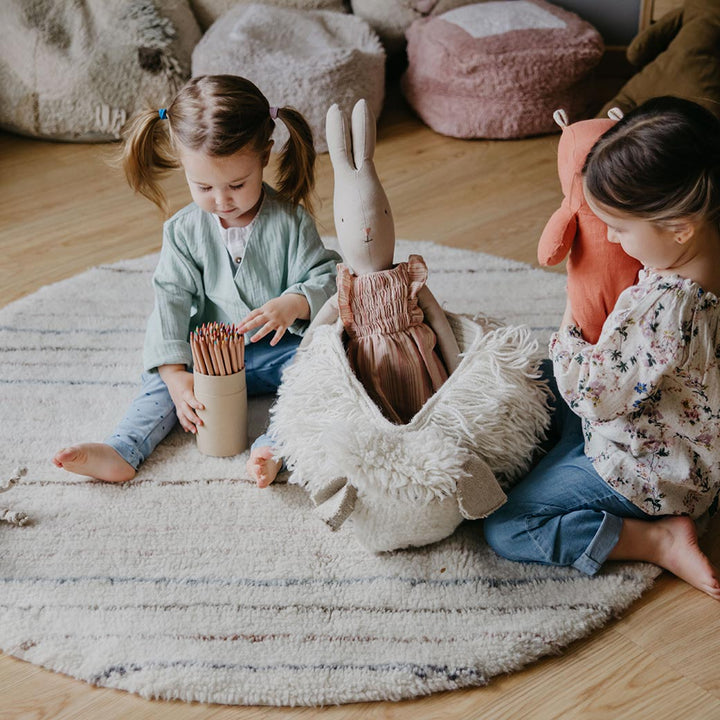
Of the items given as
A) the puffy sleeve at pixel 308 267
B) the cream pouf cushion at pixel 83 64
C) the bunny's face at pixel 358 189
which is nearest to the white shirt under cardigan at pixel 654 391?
the bunny's face at pixel 358 189

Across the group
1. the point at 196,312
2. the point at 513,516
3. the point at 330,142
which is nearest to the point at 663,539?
the point at 513,516

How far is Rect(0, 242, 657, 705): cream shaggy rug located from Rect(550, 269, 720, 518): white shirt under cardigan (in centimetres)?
12

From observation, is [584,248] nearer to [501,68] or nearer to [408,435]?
[408,435]

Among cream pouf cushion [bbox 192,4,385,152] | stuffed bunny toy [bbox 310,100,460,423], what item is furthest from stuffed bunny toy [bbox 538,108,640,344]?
cream pouf cushion [bbox 192,4,385,152]

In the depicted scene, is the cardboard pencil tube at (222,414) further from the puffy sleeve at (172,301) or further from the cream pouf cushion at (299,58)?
the cream pouf cushion at (299,58)

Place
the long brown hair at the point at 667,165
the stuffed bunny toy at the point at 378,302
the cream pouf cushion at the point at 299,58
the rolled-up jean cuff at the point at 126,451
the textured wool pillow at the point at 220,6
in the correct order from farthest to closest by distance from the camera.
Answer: the textured wool pillow at the point at 220,6
the cream pouf cushion at the point at 299,58
the rolled-up jean cuff at the point at 126,451
the stuffed bunny toy at the point at 378,302
the long brown hair at the point at 667,165

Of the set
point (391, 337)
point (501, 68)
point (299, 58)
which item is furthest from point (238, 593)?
point (501, 68)

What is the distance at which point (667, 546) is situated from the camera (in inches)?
44.2

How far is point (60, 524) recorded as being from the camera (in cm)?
121

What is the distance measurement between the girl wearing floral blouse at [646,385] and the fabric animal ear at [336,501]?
0.65 feet

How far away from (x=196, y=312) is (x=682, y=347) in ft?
2.50

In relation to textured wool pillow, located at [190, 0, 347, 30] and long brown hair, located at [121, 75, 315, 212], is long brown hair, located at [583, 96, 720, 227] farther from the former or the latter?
textured wool pillow, located at [190, 0, 347, 30]

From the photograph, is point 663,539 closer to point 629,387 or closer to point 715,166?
point 629,387

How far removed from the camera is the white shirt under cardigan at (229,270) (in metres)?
1.37
